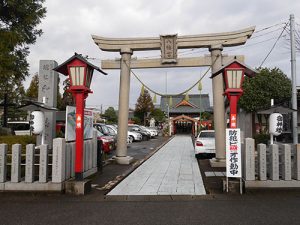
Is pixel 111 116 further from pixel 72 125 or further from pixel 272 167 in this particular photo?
pixel 272 167

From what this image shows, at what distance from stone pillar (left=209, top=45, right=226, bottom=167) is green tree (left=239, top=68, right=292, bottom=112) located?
34.1ft

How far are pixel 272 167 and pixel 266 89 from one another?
49.5ft

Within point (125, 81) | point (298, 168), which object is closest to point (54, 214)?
point (298, 168)

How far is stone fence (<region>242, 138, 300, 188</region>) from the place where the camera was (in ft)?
25.2

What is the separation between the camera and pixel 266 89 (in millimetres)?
21578

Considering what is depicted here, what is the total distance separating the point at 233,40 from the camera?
40.5 ft

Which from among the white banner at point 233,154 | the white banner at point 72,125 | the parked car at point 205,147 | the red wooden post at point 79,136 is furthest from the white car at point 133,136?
the white banner at point 233,154

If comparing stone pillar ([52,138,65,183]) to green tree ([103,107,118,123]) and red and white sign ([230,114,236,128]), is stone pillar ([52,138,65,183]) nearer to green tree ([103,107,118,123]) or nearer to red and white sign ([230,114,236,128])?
red and white sign ([230,114,236,128])

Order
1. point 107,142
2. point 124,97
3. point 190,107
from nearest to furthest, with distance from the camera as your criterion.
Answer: point 124,97, point 107,142, point 190,107

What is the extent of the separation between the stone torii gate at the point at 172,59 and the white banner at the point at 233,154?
463cm

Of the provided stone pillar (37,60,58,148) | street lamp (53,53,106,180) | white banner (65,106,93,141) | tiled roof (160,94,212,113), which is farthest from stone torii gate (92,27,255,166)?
tiled roof (160,94,212,113)

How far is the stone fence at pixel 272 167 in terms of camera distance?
7688 mm

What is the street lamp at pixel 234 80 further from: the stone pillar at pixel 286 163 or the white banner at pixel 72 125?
the white banner at pixel 72 125

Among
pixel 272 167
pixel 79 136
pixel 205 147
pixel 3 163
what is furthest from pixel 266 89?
pixel 3 163
